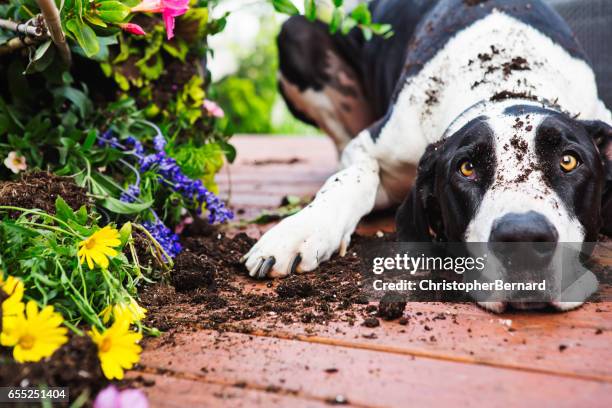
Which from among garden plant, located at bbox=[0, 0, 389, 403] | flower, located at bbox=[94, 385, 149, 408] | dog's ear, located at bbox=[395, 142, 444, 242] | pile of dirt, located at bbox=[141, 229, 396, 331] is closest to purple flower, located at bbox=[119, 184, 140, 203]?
garden plant, located at bbox=[0, 0, 389, 403]

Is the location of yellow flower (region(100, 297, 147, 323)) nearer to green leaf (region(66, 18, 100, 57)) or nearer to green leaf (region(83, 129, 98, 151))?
green leaf (region(66, 18, 100, 57))

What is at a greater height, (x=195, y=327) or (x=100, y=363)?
(x=195, y=327)

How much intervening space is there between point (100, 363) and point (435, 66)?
1.83 metres

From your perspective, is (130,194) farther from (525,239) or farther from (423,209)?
(525,239)

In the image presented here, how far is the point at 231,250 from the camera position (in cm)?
233

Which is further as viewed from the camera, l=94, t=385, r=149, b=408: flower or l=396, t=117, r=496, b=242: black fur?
Answer: l=396, t=117, r=496, b=242: black fur

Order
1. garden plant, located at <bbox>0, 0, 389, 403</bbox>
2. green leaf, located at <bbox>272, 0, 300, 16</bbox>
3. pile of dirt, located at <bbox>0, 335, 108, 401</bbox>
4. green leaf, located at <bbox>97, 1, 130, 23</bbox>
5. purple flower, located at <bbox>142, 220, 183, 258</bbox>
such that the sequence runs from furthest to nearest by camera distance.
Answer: green leaf, located at <bbox>272, 0, 300, 16</bbox>
purple flower, located at <bbox>142, 220, 183, 258</bbox>
green leaf, located at <bbox>97, 1, 130, 23</bbox>
garden plant, located at <bbox>0, 0, 389, 403</bbox>
pile of dirt, located at <bbox>0, 335, 108, 401</bbox>

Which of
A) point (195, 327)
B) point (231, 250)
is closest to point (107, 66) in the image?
point (231, 250)

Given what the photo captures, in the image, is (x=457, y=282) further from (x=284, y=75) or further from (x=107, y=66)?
(x=284, y=75)

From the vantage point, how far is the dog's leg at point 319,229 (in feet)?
6.84

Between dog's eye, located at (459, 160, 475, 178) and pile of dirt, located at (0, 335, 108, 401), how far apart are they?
3.65 ft

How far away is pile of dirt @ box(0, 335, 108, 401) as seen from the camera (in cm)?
114

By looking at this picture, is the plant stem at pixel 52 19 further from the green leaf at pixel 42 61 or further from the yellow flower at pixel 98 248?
the yellow flower at pixel 98 248

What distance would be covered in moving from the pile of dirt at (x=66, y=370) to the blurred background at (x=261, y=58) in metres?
3.41
